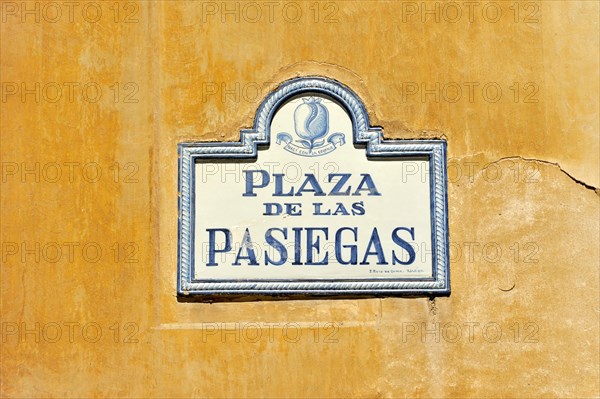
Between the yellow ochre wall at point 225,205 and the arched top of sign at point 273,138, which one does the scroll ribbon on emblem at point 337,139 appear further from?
the yellow ochre wall at point 225,205

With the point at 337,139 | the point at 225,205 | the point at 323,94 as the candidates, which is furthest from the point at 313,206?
the point at 323,94

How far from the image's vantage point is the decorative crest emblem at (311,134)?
6.38 m

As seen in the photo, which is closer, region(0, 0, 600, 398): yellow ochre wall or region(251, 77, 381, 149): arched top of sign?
region(0, 0, 600, 398): yellow ochre wall

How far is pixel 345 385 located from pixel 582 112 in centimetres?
253

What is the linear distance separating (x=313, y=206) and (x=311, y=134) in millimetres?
511

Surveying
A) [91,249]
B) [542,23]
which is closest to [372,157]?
[542,23]

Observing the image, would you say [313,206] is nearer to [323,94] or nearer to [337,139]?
[337,139]

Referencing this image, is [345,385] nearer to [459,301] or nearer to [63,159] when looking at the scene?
[459,301]

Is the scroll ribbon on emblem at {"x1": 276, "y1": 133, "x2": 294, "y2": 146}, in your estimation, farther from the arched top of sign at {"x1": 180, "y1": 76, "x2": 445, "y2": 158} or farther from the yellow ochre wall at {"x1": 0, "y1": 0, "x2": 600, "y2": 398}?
the yellow ochre wall at {"x1": 0, "y1": 0, "x2": 600, "y2": 398}

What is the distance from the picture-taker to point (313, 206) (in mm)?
6312

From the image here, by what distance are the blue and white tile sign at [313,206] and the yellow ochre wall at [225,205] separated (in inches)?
4.7

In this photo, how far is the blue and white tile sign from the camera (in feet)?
20.5

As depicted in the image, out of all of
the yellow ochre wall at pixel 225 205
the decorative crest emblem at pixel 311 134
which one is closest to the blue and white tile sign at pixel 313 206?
the decorative crest emblem at pixel 311 134

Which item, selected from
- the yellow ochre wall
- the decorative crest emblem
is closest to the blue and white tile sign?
the decorative crest emblem
